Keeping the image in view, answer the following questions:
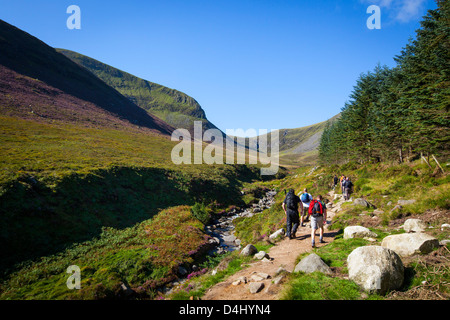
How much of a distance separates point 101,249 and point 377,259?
17.3m

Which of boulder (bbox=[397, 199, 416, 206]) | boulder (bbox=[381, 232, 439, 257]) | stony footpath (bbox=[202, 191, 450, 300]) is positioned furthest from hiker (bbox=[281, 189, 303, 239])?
boulder (bbox=[397, 199, 416, 206])

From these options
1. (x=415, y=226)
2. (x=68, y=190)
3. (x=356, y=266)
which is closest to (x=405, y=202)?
(x=415, y=226)

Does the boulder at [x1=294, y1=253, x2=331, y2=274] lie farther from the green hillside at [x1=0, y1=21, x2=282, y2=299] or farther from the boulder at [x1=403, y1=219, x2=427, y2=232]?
the green hillside at [x1=0, y1=21, x2=282, y2=299]

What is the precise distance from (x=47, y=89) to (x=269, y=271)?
9058 centimetres

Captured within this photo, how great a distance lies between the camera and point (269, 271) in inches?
338

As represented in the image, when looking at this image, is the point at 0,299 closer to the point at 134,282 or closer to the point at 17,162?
the point at 134,282

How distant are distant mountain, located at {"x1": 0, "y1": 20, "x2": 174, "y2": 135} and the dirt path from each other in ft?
206

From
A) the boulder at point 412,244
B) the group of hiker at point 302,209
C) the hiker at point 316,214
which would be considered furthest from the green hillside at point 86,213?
the boulder at point 412,244

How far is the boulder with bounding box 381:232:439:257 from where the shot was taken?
22.1ft

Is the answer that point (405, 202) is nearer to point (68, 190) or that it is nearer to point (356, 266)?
point (356, 266)

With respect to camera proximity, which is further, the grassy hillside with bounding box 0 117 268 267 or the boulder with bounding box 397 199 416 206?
the grassy hillside with bounding box 0 117 268 267

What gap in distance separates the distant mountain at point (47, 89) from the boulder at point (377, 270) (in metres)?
66.9

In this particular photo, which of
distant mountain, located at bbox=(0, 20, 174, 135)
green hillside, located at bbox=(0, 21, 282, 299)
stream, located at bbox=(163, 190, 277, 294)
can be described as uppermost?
distant mountain, located at bbox=(0, 20, 174, 135)
